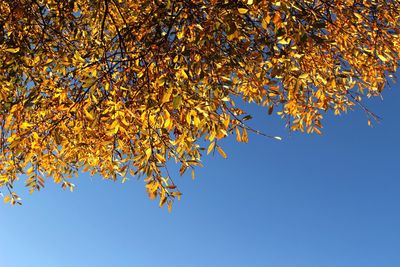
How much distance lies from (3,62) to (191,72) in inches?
91.7

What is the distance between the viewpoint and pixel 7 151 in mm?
8461

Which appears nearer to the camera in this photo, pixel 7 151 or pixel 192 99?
pixel 192 99

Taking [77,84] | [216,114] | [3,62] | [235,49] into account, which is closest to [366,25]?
[235,49]

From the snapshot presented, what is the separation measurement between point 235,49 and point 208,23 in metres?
0.53

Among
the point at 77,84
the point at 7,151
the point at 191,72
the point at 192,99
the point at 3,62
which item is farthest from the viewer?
the point at 7,151

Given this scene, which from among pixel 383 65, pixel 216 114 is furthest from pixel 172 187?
pixel 383 65

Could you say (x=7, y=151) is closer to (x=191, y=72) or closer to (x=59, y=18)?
(x=59, y=18)

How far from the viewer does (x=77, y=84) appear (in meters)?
6.25

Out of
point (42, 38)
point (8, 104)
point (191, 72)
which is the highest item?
point (42, 38)

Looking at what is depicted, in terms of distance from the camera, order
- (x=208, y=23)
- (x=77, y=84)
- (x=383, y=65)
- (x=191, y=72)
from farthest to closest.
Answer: (x=383, y=65) < (x=77, y=84) < (x=191, y=72) < (x=208, y=23)

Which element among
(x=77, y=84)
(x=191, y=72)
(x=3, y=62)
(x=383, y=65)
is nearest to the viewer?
(x=191, y=72)

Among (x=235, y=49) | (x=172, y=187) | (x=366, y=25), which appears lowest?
(x=172, y=187)

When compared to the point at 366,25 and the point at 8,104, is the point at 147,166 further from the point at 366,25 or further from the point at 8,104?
the point at 366,25

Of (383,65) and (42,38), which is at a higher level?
(383,65)
